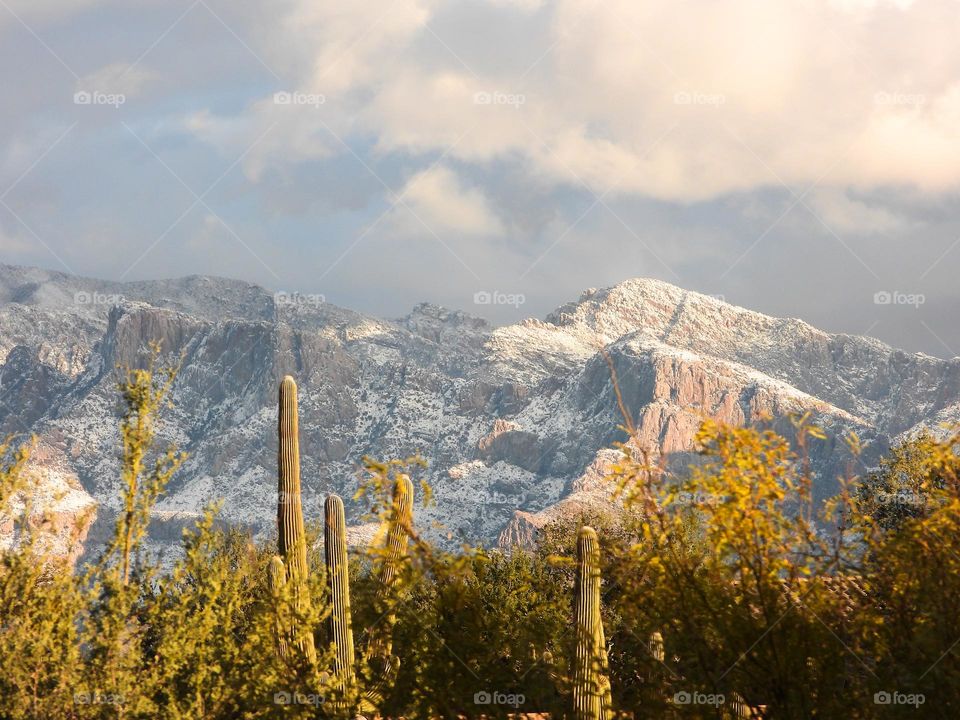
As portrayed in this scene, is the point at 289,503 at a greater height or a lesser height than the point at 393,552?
greater

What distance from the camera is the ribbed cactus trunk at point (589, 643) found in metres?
12.5

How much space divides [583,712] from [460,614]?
6.49ft

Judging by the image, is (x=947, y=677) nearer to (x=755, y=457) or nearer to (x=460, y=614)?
(x=755, y=457)

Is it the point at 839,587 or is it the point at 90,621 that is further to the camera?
the point at 90,621

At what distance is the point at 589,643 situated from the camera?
13.1 meters

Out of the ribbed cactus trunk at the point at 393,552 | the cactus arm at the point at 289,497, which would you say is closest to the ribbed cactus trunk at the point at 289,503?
the cactus arm at the point at 289,497

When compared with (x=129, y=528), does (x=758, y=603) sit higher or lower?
lower

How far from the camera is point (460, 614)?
42.3ft

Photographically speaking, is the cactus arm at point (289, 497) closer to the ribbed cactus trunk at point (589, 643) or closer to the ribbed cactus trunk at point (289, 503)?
the ribbed cactus trunk at point (289, 503)

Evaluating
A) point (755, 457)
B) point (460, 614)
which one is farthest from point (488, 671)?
point (755, 457)

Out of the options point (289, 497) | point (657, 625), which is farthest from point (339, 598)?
point (657, 625)

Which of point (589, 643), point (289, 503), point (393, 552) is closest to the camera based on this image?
point (393, 552)

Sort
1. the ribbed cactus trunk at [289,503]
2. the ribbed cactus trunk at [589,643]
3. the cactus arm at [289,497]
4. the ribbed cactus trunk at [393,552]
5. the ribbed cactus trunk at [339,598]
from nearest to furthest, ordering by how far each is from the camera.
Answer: the ribbed cactus trunk at [393,552] < the ribbed cactus trunk at [589,643] < the ribbed cactus trunk at [289,503] < the ribbed cactus trunk at [339,598] < the cactus arm at [289,497]

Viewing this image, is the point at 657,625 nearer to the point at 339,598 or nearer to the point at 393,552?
the point at 393,552
